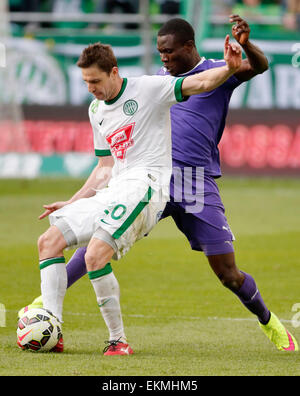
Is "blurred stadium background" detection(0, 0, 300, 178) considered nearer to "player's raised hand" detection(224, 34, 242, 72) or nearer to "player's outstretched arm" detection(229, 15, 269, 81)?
"player's outstretched arm" detection(229, 15, 269, 81)

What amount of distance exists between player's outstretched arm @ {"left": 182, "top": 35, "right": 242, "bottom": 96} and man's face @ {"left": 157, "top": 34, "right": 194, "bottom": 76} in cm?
80

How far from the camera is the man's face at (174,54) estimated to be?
679 centimetres

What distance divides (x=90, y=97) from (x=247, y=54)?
Answer: 14060mm

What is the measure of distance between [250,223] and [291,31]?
8115mm

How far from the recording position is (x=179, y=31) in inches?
268

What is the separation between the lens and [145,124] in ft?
20.4

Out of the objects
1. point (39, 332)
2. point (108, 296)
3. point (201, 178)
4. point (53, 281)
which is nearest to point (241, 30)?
point (201, 178)

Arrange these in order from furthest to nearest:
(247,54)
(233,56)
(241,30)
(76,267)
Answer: (76,267)
(247,54)
(241,30)
(233,56)

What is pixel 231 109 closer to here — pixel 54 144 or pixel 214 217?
pixel 54 144

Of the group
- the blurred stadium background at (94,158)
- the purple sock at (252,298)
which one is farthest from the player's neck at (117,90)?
the blurred stadium background at (94,158)

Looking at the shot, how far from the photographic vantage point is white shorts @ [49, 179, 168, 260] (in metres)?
5.94

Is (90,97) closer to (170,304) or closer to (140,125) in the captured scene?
(170,304)

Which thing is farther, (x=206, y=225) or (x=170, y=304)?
(x=170, y=304)
